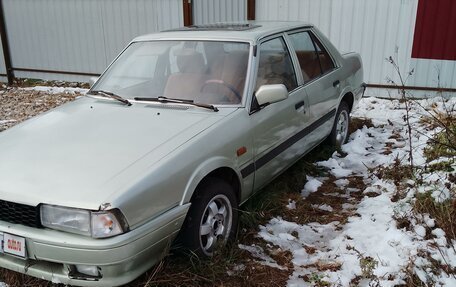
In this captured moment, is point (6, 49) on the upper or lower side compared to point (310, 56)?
lower

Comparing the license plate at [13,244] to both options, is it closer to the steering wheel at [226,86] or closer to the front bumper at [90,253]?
the front bumper at [90,253]

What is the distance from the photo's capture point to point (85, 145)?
9.89 feet

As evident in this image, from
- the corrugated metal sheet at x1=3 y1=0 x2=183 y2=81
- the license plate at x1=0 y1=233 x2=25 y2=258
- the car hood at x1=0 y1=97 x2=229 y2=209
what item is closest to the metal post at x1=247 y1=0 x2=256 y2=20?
the corrugated metal sheet at x1=3 y1=0 x2=183 y2=81

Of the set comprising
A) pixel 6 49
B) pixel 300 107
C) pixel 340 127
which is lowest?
pixel 340 127

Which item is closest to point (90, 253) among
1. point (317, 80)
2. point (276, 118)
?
point (276, 118)

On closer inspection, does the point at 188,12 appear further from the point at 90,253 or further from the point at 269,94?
the point at 90,253

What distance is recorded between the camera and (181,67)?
12.6 ft

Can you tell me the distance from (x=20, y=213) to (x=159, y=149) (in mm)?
888

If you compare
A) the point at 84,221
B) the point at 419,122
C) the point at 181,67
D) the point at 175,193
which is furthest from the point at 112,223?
the point at 419,122

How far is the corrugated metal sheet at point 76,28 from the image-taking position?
9094 mm

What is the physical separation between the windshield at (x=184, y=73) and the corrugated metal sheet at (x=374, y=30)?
4234mm

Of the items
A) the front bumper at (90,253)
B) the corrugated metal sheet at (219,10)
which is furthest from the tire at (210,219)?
the corrugated metal sheet at (219,10)

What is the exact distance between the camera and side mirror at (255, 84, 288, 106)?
3.47 metres

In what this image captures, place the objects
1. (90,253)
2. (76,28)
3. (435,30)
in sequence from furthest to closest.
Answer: (76,28) < (435,30) < (90,253)
